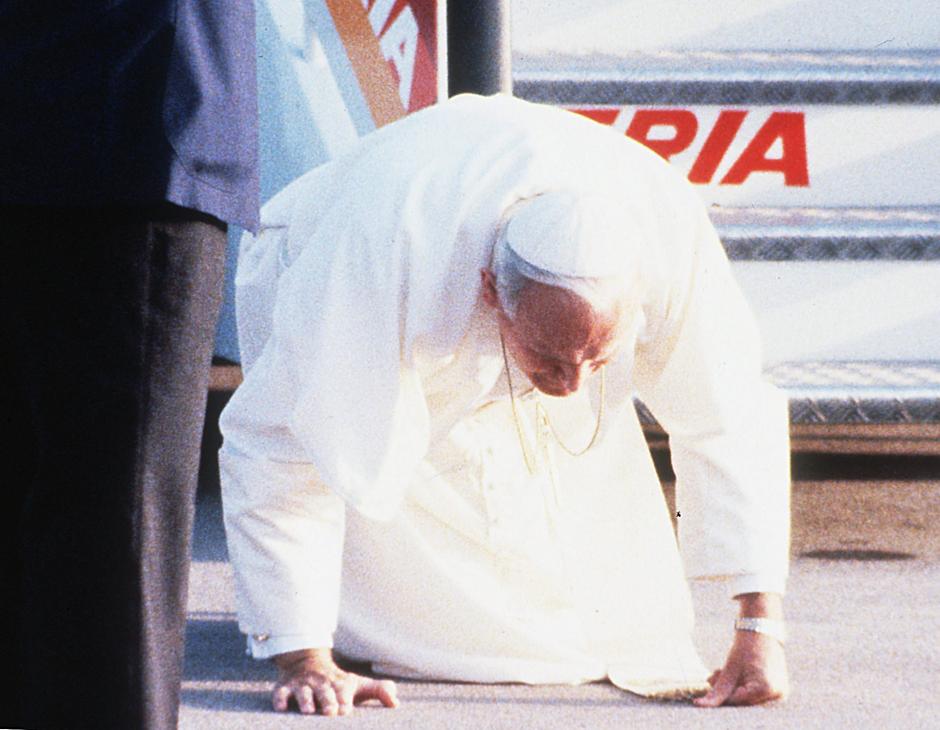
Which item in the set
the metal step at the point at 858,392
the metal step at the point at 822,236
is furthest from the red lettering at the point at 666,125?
the metal step at the point at 858,392

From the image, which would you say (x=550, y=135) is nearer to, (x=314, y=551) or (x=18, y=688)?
(x=314, y=551)

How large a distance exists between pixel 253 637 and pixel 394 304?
0.50 metres

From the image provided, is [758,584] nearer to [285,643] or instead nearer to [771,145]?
[285,643]

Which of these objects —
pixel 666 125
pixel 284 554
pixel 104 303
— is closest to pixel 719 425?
pixel 284 554

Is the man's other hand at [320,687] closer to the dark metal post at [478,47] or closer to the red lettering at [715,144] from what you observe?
the dark metal post at [478,47]

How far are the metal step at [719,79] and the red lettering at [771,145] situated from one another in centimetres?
4

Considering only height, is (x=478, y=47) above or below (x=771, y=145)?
above

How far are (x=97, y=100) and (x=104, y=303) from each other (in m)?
0.17

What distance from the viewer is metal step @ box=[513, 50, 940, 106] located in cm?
353

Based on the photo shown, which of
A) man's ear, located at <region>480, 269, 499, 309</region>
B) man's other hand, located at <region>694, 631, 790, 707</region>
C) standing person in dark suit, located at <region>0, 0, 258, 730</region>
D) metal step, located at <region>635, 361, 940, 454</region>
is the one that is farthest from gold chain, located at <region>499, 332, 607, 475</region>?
standing person in dark suit, located at <region>0, 0, 258, 730</region>

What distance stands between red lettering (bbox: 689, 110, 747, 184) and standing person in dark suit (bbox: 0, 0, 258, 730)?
2132mm

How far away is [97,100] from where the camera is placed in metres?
1.48

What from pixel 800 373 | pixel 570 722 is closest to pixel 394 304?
pixel 570 722

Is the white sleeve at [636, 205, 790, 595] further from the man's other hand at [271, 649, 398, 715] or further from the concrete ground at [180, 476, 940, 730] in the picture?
the man's other hand at [271, 649, 398, 715]
